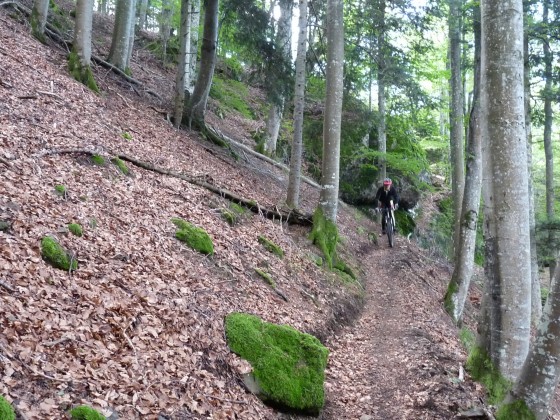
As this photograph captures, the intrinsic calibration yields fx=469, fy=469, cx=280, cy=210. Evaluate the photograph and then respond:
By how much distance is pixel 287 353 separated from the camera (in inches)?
213

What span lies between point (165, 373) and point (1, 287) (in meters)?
1.56

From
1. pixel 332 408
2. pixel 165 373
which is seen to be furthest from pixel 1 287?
pixel 332 408

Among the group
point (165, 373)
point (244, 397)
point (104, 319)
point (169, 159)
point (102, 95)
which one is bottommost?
point (244, 397)

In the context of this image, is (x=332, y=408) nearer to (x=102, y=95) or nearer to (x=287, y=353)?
(x=287, y=353)

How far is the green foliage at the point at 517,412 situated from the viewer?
4020 mm

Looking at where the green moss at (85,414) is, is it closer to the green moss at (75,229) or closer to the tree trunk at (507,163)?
the green moss at (75,229)

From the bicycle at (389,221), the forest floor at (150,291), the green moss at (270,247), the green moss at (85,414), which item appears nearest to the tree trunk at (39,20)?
the forest floor at (150,291)

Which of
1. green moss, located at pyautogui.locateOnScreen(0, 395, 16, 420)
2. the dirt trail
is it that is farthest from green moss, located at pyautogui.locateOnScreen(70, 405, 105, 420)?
the dirt trail

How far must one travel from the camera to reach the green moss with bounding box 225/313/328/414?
4.92 meters

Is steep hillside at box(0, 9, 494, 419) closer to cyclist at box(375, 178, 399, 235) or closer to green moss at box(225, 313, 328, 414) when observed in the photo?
green moss at box(225, 313, 328, 414)

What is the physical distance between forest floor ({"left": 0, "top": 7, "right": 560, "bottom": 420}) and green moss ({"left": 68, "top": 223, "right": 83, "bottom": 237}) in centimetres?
9

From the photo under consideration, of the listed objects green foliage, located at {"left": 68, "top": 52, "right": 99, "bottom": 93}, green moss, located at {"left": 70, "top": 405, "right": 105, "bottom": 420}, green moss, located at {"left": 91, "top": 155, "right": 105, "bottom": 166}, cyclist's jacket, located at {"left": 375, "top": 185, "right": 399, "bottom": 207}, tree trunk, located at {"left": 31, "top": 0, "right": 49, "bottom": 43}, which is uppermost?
tree trunk, located at {"left": 31, "top": 0, "right": 49, "bottom": 43}

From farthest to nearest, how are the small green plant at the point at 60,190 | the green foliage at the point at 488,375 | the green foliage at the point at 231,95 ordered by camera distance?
the green foliage at the point at 231,95 → the small green plant at the point at 60,190 → the green foliage at the point at 488,375

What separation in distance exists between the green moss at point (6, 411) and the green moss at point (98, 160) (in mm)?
5072
